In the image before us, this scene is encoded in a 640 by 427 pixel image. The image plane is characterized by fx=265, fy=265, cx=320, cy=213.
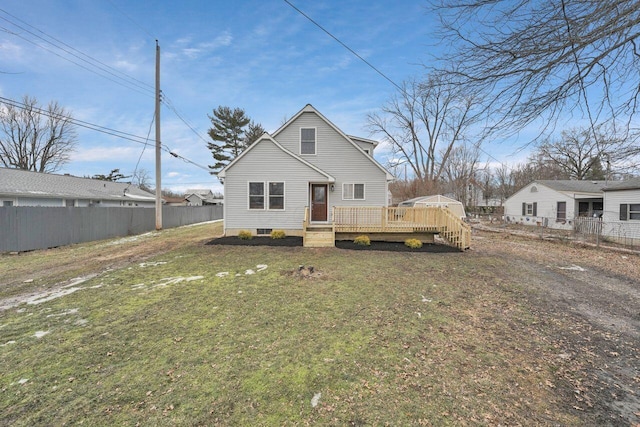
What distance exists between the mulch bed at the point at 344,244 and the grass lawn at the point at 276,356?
A: 4.07m

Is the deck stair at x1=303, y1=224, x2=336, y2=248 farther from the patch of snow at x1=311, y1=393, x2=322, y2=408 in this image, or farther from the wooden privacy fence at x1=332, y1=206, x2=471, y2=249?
the patch of snow at x1=311, y1=393, x2=322, y2=408

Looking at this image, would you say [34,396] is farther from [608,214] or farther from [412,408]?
[608,214]

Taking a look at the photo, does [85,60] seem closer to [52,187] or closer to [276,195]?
[276,195]

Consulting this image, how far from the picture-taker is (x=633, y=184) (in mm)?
13898

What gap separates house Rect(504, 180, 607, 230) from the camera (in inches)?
747

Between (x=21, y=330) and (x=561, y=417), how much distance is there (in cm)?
632

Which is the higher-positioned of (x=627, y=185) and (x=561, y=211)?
(x=627, y=185)

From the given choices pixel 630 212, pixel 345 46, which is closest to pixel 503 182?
pixel 630 212

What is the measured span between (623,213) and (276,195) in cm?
1896

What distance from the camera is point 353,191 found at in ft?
41.5

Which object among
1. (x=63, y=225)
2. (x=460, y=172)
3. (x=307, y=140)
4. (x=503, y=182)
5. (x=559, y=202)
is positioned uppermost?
(x=460, y=172)

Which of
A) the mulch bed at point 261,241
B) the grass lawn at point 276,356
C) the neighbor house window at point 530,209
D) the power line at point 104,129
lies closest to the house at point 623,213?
the neighbor house window at point 530,209

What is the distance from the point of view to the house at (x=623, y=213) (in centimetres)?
1380

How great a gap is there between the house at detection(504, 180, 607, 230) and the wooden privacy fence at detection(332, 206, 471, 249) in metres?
12.8
